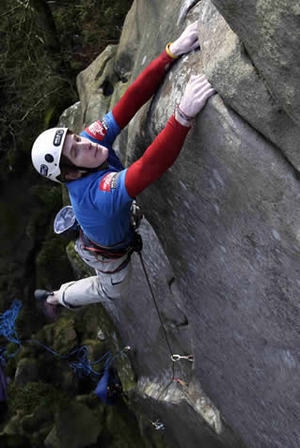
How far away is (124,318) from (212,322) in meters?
Answer: 2.67

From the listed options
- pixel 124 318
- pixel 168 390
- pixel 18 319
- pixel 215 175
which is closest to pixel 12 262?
pixel 18 319

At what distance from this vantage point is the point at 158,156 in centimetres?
368

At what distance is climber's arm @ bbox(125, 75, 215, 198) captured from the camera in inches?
138

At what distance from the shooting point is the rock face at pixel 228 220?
10.4 ft

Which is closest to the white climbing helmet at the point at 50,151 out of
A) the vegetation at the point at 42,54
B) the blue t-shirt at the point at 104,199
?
the blue t-shirt at the point at 104,199

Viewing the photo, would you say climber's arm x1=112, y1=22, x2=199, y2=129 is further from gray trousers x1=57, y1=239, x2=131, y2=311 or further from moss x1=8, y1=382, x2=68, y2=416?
moss x1=8, y1=382, x2=68, y2=416

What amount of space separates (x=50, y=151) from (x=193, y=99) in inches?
49.9

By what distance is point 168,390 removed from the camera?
724 centimetres

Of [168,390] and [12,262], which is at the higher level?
[168,390]

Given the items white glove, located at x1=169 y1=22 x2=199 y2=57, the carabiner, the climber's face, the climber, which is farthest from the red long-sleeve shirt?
the carabiner

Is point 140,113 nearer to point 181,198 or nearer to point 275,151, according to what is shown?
point 181,198

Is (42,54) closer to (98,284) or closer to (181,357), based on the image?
(98,284)

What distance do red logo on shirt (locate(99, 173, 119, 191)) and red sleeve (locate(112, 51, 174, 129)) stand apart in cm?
72

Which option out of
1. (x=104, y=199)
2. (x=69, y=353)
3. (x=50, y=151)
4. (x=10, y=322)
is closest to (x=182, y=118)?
(x=104, y=199)
